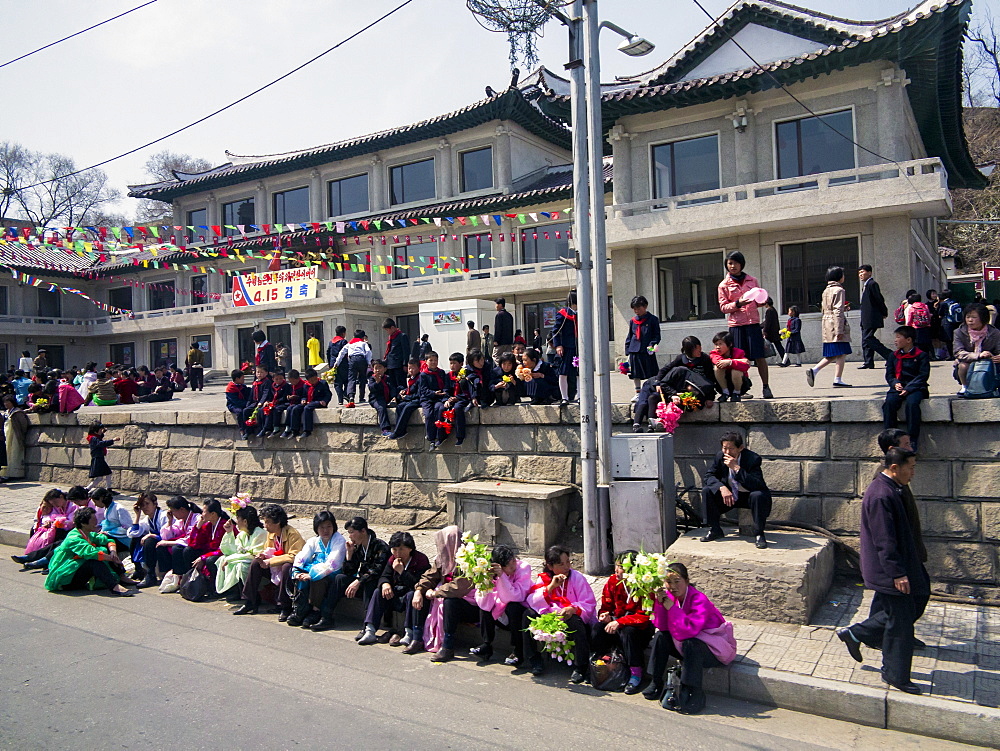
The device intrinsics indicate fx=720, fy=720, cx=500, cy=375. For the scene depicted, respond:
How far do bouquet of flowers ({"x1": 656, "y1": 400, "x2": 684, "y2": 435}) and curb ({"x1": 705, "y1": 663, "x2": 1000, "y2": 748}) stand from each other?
121 inches

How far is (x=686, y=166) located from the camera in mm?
19906

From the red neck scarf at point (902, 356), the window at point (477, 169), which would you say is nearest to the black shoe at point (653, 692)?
the red neck scarf at point (902, 356)

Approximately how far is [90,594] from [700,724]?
7183 mm

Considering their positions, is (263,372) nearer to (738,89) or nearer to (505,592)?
(505,592)

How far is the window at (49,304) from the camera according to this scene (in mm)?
38763

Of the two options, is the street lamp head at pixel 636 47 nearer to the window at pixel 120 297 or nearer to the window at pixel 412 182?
the window at pixel 412 182

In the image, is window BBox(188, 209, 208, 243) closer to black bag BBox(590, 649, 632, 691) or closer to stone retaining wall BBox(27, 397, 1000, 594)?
stone retaining wall BBox(27, 397, 1000, 594)

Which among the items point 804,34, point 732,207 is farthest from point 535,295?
point 804,34

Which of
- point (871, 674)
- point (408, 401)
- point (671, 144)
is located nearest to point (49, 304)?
point (671, 144)

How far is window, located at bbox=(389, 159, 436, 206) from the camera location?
30.2m

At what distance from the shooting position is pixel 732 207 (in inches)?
719

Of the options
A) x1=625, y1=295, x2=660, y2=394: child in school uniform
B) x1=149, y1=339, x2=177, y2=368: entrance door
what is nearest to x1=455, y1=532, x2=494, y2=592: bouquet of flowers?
x1=625, y1=295, x2=660, y2=394: child in school uniform

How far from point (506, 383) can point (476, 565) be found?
394 cm

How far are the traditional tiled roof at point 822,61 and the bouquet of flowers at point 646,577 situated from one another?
43.1 ft
